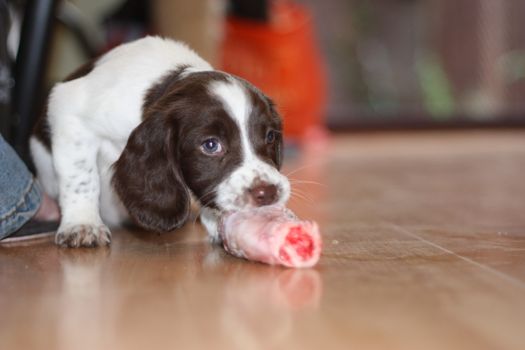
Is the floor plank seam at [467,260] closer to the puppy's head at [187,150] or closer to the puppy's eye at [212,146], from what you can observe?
the puppy's head at [187,150]

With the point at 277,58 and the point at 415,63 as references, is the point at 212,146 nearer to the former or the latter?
the point at 277,58

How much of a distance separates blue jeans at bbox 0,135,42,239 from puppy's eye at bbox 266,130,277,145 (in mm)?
868

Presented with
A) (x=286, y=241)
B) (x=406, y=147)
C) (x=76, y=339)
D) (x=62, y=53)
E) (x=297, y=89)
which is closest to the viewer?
(x=76, y=339)

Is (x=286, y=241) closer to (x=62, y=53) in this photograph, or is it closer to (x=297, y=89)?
(x=62, y=53)

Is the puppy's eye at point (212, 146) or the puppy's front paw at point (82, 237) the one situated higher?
the puppy's eye at point (212, 146)

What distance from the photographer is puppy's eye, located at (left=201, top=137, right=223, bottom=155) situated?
2699mm

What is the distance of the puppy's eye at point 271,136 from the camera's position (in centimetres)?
284

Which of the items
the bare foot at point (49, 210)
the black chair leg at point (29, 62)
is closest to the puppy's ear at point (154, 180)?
the bare foot at point (49, 210)

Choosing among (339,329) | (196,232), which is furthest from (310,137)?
(339,329)

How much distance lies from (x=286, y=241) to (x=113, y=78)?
101 cm

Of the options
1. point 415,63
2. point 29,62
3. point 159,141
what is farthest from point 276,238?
point 415,63

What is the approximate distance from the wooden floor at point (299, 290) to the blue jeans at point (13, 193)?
0.35 ft

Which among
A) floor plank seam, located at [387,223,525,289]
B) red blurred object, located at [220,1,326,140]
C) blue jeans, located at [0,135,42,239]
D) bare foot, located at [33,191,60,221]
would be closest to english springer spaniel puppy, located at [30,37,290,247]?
blue jeans, located at [0,135,42,239]

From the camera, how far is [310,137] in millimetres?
8617
